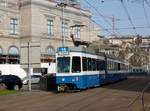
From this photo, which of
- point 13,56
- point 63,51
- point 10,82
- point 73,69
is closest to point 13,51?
point 13,56

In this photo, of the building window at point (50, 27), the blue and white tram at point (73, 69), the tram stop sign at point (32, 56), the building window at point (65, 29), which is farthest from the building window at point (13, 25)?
the blue and white tram at point (73, 69)

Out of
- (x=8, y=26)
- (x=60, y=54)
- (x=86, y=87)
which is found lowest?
(x=86, y=87)

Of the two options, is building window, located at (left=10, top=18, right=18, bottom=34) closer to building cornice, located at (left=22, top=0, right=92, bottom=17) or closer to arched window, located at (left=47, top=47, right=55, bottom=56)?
building cornice, located at (left=22, top=0, right=92, bottom=17)

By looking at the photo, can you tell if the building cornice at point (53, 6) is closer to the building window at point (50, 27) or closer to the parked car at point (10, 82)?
the building window at point (50, 27)

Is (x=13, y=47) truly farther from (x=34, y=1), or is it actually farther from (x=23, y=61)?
(x=23, y=61)

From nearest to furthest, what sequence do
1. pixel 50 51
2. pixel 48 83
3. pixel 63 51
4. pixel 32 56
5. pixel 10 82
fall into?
pixel 63 51 → pixel 32 56 → pixel 48 83 → pixel 10 82 → pixel 50 51

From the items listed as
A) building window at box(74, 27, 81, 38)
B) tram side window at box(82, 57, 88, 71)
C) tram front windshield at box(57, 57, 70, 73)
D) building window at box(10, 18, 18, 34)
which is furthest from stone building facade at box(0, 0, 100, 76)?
tram front windshield at box(57, 57, 70, 73)

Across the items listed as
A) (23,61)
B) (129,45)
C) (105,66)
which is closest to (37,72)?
(105,66)

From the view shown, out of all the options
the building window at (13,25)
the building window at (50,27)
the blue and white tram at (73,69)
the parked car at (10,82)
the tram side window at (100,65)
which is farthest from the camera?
the building window at (50,27)

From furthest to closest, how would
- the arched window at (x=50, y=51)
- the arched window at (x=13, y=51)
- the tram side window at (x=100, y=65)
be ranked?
the arched window at (x=50, y=51)
the arched window at (x=13, y=51)
the tram side window at (x=100, y=65)

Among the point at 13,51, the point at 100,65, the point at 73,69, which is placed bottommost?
the point at 73,69

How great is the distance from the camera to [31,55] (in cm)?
3600

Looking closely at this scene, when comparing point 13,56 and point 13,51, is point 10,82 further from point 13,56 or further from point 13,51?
point 13,51

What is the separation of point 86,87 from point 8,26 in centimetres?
3661
